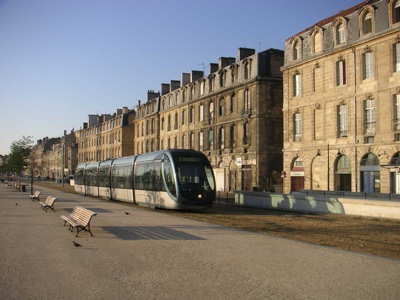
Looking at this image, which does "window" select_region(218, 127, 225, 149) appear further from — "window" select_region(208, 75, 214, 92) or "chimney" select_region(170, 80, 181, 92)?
"chimney" select_region(170, 80, 181, 92)

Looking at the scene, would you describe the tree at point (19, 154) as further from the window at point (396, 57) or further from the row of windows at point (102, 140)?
the window at point (396, 57)

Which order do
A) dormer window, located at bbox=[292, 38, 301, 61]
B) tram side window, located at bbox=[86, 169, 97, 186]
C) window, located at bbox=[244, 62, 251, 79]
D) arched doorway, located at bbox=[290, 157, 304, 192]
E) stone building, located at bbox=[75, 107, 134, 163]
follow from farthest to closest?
stone building, located at bbox=[75, 107, 134, 163]
window, located at bbox=[244, 62, 251, 79]
tram side window, located at bbox=[86, 169, 97, 186]
dormer window, located at bbox=[292, 38, 301, 61]
arched doorway, located at bbox=[290, 157, 304, 192]

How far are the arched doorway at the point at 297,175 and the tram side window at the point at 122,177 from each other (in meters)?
14.2

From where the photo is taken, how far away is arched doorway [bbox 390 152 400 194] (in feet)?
96.4

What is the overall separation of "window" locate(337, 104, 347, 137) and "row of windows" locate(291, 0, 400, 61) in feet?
14.8

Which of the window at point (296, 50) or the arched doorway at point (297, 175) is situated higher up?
the window at point (296, 50)

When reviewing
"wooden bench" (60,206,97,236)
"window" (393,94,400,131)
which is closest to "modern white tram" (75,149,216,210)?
"wooden bench" (60,206,97,236)

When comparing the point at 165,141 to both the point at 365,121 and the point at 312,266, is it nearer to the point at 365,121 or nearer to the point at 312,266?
the point at 365,121

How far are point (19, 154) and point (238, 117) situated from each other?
1012 inches

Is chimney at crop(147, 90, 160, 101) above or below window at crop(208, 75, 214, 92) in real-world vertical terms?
above

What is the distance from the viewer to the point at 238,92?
4650cm

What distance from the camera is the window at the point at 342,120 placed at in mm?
33844

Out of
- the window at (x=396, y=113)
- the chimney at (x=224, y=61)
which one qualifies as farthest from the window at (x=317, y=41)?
the chimney at (x=224, y=61)

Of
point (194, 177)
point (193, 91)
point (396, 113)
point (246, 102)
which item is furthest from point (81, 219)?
point (193, 91)
